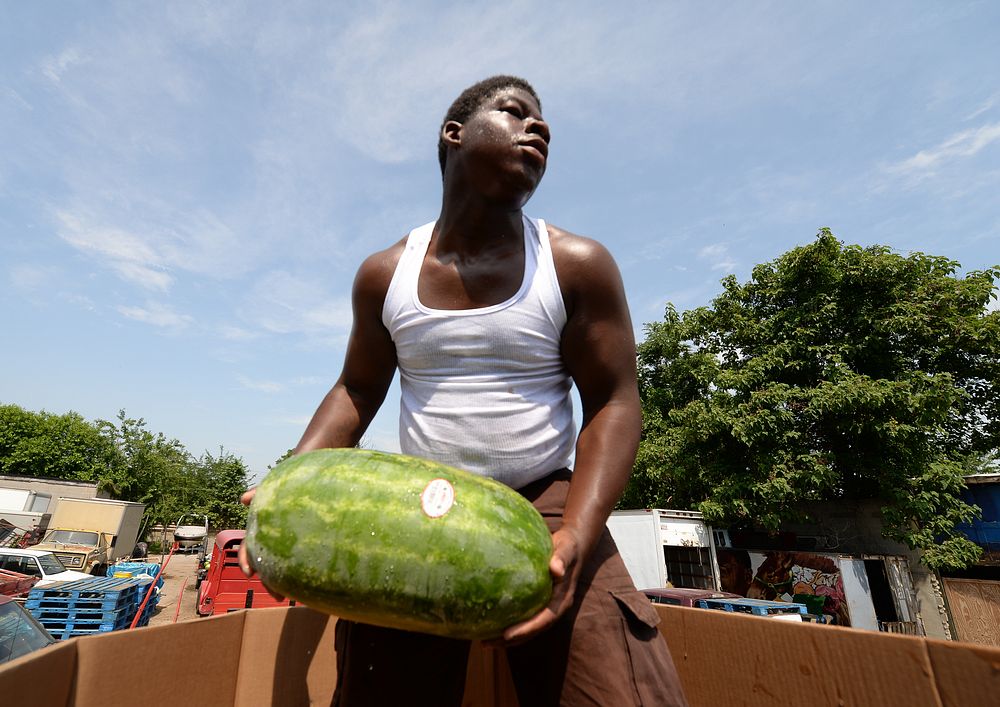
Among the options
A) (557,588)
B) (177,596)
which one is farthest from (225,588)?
(557,588)

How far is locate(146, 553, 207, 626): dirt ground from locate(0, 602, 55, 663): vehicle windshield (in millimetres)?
4714

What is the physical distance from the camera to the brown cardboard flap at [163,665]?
157 cm

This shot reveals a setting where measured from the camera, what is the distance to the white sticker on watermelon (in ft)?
3.65

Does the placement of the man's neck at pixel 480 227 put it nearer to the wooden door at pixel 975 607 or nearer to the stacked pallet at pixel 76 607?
the stacked pallet at pixel 76 607

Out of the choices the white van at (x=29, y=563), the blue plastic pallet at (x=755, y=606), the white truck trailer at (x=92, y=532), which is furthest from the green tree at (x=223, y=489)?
the blue plastic pallet at (x=755, y=606)

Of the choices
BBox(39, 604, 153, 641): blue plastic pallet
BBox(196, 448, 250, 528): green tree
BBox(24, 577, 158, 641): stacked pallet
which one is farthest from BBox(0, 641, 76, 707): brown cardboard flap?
BBox(196, 448, 250, 528): green tree

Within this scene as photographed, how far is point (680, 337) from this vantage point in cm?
1934

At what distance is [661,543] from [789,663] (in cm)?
1558

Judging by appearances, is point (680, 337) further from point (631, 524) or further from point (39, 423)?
point (39, 423)

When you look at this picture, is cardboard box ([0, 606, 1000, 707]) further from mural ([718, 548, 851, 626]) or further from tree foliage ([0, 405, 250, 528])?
tree foliage ([0, 405, 250, 528])

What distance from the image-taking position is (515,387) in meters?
1.60

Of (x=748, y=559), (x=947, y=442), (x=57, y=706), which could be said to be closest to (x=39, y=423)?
(x=748, y=559)

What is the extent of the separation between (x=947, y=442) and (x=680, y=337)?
8.23m

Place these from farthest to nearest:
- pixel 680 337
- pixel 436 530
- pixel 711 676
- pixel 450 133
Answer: pixel 680 337
pixel 711 676
pixel 450 133
pixel 436 530
